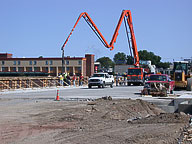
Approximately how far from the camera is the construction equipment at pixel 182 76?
34.2 metres

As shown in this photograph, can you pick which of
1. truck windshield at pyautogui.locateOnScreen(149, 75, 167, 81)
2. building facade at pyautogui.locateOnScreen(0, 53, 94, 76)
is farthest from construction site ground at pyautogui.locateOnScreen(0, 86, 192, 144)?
building facade at pyautogui.locateOnScreen(0, 53, 94, 76)

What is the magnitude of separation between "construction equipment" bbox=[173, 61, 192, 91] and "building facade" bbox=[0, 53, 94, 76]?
57.7 meters

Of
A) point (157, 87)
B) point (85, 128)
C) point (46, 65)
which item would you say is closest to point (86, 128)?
point (85, 128)

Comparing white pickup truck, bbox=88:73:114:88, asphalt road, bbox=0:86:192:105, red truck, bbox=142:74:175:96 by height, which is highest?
white pickup truck, bbox=88:73:114:88

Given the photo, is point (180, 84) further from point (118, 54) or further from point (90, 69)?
point (118, 54)

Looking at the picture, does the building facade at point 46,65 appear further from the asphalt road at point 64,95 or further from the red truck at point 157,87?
the red truck at point 157,87

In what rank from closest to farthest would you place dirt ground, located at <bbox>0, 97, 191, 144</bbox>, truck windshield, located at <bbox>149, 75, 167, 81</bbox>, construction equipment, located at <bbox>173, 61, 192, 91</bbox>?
dirt ground, located at <bbox>0, 97, 191, 144</bbox> → truck windshield, located at <bbox>149, 75, 167, 81</bbox> → construction equipment, located at <bbox>173, 61, 192, 91</bbox>

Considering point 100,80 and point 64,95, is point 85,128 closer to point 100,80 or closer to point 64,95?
point 64,95

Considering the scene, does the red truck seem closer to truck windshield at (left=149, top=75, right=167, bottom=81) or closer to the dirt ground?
truck windshield at (left=149, top=75, right=167, bottom=81)

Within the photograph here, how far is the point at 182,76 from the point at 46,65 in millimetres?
65656

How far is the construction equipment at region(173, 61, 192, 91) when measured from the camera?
34250mm

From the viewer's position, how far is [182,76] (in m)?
35.8

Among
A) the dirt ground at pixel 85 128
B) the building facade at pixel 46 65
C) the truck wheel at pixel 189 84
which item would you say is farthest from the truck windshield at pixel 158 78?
the building facade at pixel 46 65

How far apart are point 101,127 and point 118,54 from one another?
18753cm
